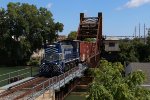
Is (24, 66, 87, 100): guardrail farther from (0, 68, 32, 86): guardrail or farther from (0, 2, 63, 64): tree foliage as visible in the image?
(0, 2, 63, 64): tree foliage

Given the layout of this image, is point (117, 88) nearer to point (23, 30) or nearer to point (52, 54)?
point (52, 54)

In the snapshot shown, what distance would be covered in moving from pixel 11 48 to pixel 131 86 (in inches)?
3206

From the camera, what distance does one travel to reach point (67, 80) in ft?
128

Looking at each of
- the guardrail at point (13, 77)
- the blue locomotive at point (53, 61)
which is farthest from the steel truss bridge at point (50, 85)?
the guardrail at point (13, 77)

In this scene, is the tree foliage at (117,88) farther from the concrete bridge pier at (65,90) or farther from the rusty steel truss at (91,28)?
the rusty steel truss at (91,28)

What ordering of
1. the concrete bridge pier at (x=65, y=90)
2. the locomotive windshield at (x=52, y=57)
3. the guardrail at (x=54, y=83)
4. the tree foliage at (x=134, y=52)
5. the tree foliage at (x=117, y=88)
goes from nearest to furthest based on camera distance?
the tree foliage at (x=117, y=88) < the guardrail at (x=54, y=83) < the concrete bridge pier at (x=65, y=90) < the locomotive windshield at (x=52, y=57) < the tree foliage at (x=134, y=52)

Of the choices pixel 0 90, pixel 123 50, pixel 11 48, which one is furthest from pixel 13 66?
pixel 0 90

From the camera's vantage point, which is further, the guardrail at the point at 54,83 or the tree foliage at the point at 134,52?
the tree foliage at the point at 134,52

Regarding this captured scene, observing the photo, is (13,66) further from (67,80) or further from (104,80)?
(104,80)

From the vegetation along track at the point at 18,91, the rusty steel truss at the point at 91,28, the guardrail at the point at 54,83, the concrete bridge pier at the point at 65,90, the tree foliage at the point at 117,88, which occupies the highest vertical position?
the rusty steel truss at the point at 91,28

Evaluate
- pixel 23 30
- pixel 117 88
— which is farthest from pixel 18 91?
pixel 23 30

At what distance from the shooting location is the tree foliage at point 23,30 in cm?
9700

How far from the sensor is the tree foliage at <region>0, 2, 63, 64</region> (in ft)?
318

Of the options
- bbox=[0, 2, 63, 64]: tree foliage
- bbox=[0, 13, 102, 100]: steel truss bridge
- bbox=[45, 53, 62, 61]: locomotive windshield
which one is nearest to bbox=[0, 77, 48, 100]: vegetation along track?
bbox=[0, 13, 102, 100]: steel truss bridge
